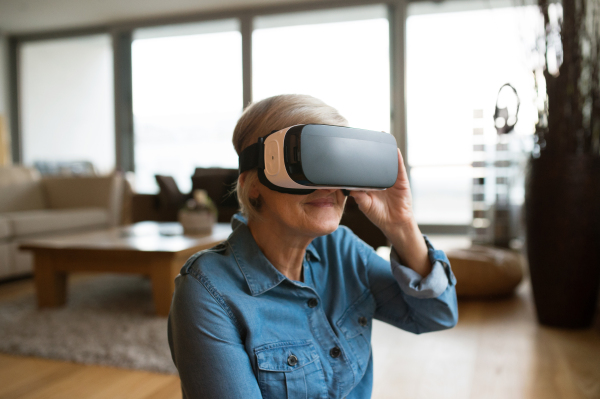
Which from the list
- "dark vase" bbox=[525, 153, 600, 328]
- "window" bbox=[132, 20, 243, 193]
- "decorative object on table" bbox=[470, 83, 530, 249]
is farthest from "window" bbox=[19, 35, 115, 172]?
"dark vase" bbox=[525, 153, 600, 328]

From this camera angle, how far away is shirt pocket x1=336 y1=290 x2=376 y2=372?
804mm

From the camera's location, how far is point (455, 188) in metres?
5.11

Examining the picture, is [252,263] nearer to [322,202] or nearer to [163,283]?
[322,202]

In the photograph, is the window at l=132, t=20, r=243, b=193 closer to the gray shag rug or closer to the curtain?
the curtain

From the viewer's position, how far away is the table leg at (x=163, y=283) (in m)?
2.27

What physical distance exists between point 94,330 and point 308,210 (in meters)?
1.76

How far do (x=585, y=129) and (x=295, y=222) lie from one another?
1.78 meters

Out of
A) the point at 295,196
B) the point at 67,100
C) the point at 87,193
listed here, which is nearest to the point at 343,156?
the point at 295,196

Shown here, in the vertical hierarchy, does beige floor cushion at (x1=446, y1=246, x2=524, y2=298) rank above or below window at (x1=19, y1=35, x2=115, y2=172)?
below

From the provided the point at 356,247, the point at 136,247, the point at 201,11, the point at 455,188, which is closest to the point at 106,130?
the point at 201,11

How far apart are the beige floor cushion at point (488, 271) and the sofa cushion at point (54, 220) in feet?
8.76

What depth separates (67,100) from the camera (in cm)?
700

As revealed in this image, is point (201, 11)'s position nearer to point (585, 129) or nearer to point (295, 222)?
point (585, 129)

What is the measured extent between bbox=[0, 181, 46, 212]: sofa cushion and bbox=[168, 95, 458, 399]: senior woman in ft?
12.2
